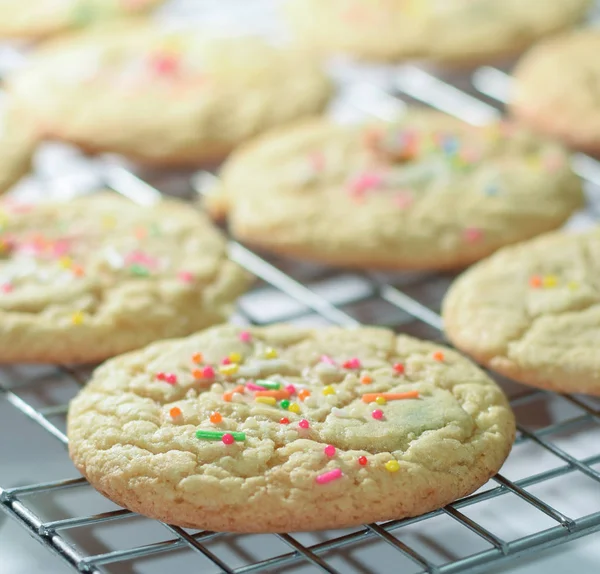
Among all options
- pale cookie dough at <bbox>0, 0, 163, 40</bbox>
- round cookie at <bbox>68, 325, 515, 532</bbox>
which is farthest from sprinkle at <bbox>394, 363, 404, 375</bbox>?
pale cookie dough at <bbox>0, 0, 163, 40</bbox>

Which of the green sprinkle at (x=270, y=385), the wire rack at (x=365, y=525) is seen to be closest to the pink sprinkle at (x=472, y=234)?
the wire rack at (x=365, y=525)

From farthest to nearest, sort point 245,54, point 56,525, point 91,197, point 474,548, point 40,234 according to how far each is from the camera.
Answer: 1. point 245,54
2. point 91,197
3. point 40,234
4. point 474,548
5. point 56,525

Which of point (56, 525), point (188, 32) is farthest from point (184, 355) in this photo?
point (188, 32)

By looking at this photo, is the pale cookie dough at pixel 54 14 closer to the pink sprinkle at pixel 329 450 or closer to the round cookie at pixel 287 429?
the round cookie at pixel 287 429

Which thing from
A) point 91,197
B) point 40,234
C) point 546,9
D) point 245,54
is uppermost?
point 546,9

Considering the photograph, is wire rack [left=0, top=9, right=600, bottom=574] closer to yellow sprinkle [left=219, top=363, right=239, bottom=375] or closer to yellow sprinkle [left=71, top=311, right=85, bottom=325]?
yellow sprinkle [left=71, top=311, right=85, bottom=325]

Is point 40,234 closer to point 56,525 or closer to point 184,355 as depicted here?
point 184,355
